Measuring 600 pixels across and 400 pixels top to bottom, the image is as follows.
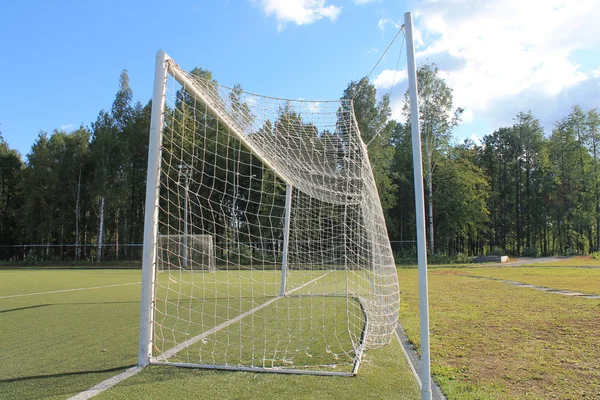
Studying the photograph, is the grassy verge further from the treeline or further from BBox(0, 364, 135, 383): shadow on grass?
the treeline

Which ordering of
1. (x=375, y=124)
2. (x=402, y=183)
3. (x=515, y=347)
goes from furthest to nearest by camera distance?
1. (x=402, y=183)
2. (x=375, y=124)
3. (x=515, y=347)

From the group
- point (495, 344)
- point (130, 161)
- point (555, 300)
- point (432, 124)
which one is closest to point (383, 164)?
point (432, 124)

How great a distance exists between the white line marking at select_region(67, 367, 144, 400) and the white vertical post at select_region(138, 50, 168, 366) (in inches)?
7.2

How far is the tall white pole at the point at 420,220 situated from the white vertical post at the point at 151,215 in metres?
2.42

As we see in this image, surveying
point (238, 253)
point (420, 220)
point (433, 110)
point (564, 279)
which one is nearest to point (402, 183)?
point (433, 110)

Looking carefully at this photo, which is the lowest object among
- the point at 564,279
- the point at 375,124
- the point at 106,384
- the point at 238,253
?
the point at 564,279

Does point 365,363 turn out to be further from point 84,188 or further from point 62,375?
point 84,188

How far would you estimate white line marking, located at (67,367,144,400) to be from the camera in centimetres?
274

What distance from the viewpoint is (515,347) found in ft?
14.3

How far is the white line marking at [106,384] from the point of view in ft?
9.00

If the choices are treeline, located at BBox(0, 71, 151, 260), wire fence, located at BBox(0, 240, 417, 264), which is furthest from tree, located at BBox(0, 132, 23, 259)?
wire fence, located at BBox(0, 240, 417, 264)

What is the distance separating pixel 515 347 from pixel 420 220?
265cm

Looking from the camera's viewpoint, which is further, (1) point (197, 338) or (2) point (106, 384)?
(1) point (197, 338)

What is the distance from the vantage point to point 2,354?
3.85 metres
